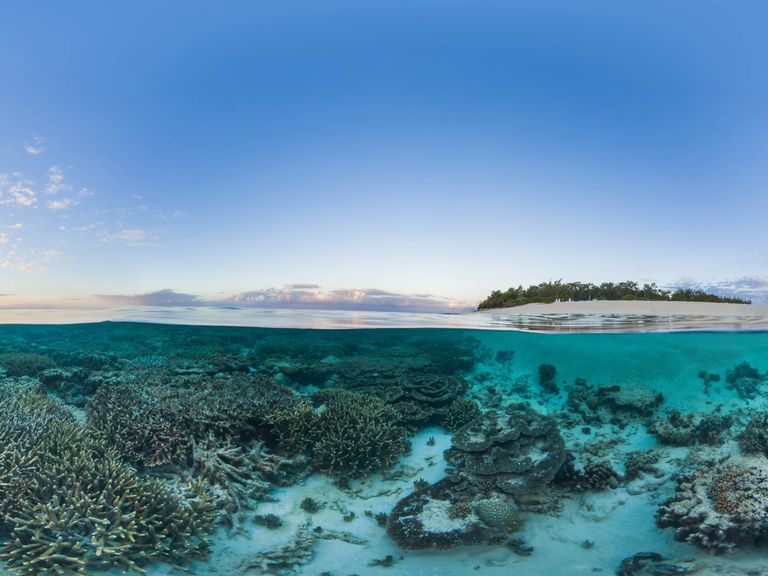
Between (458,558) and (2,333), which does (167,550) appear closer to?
(458,558)

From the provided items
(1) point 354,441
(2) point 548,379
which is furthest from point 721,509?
(2) point 548,379

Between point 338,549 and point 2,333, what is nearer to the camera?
point 338,549

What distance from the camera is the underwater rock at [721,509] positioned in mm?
6066

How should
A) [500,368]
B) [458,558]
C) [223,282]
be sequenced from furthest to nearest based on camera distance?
[500,368]
[223,282]
[458,558]

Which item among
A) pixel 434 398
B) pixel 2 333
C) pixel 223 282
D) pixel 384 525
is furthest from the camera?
pixel 2 333

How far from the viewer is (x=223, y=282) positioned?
1455cm

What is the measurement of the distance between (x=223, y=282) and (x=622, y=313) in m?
14.7

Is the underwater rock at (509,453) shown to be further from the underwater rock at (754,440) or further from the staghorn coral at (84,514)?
the staghorn coral at (84,514)

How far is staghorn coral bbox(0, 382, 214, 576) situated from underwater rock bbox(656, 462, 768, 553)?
23.7ft

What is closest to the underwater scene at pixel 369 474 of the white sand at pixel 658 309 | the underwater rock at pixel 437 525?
the underwater rock at pixel 437 525

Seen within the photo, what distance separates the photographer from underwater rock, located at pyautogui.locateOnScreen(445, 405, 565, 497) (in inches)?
311

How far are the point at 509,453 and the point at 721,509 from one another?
328 cm

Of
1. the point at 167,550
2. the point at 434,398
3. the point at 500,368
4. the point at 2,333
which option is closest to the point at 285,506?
the point at 167,550

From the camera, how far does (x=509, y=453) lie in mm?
8320
